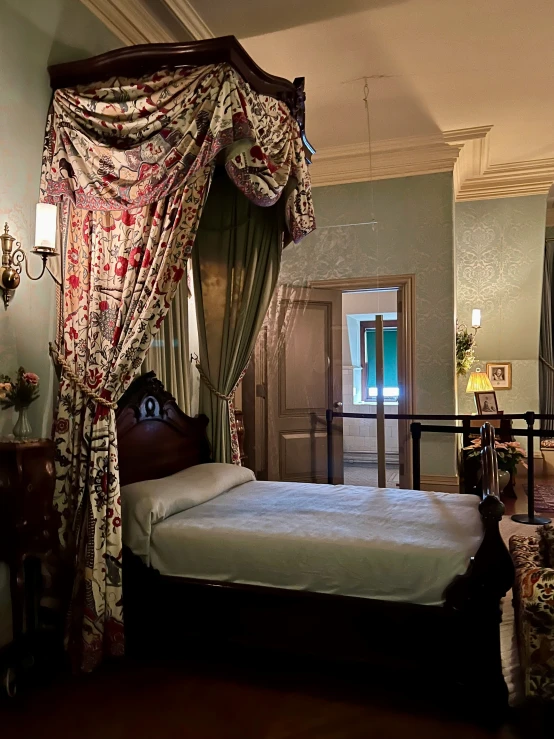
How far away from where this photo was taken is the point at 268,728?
7.13 feet

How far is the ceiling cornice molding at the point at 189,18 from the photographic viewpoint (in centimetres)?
348

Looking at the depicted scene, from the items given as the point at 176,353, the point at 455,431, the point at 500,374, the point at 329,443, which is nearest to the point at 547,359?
the point at 500,374

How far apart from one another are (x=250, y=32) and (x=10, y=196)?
2164 mm

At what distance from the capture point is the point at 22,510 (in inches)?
90.4

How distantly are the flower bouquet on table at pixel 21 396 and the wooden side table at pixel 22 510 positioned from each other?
3.1 inches

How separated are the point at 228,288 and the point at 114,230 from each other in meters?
1.19

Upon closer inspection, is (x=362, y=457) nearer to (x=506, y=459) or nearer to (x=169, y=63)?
(x=506, y=459)

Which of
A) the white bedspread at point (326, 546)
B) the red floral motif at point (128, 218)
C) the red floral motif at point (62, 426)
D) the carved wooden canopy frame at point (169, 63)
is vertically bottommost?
the white bedspread at point (326, 546)

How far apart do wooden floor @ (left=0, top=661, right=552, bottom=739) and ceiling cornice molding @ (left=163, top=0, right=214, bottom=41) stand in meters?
3.55

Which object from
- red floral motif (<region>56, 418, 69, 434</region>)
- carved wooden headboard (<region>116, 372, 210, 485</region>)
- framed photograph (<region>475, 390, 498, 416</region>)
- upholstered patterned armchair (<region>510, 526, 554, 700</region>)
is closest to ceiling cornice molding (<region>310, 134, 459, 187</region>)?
framed photograph (<region>475, 390, 498, 416</region>)

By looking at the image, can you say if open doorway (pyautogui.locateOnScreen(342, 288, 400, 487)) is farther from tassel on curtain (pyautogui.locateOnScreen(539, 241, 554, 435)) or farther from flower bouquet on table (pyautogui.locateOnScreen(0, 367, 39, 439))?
tassel on curtain (pyautogui.locateOnScreen(539, 241, 554, 435))

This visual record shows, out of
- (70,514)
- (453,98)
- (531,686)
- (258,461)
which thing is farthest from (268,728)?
(453,98)

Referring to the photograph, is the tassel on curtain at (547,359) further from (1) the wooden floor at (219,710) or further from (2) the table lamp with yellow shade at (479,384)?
(1) the wooden floor at (219,710)

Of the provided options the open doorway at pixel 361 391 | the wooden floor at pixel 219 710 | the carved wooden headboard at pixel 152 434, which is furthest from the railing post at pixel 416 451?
the wooden floor at pixel 219 710
